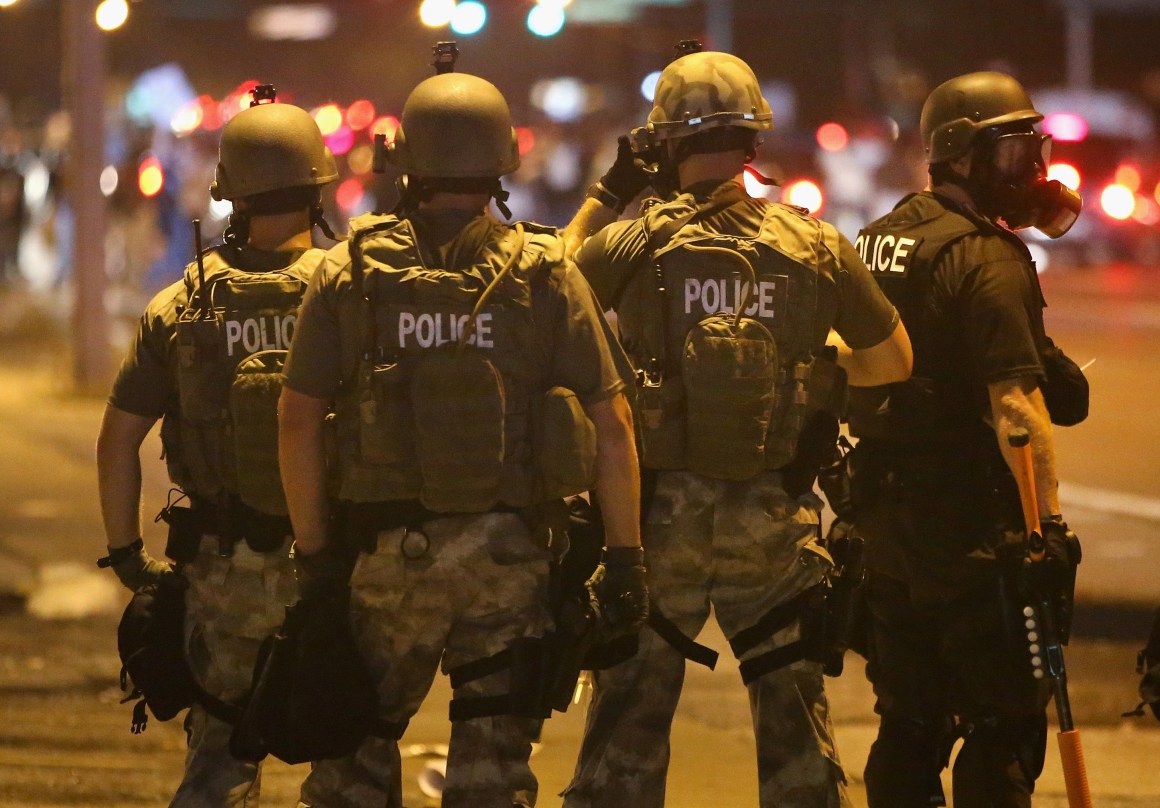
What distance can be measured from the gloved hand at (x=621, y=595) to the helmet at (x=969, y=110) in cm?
159

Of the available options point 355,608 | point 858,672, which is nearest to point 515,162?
point 355,608

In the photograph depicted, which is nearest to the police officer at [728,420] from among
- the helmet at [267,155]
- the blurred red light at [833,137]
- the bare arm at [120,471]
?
the helmet at [267,155]

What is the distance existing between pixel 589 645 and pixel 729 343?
810 millimetres

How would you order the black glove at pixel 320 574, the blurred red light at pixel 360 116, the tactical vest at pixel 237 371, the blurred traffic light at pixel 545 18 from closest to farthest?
the black glove at pixel 320 574 < the tactical vest at pixel 237 371 < the blurred traffic light at pixel 545 18 < the blurred red light at pixel 360 116

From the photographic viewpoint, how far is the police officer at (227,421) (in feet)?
15.1

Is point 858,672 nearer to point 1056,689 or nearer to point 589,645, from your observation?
point 1056,689

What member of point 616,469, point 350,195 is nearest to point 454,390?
point 616,469

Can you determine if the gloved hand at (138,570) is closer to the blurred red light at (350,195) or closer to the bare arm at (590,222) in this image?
the bare arm at (590,222)

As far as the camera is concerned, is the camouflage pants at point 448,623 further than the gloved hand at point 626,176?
No

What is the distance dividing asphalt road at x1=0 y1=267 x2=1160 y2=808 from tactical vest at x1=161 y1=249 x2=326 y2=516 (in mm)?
1610

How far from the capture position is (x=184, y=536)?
A: 4.75 metres

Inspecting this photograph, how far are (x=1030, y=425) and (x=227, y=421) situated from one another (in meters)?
1.96

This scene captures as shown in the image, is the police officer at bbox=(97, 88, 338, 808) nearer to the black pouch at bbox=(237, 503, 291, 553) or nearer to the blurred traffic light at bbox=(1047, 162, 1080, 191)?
the black pouch at bbox=(237, 503, 291, 553)

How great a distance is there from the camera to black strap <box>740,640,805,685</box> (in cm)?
464
